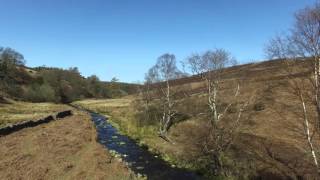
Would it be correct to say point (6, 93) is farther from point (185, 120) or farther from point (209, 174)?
point (209, 174)

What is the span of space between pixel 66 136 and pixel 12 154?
13210 mm

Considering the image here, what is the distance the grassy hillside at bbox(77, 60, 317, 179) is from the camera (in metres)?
27.9

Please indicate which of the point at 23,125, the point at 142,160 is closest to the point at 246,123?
the point at 142,160

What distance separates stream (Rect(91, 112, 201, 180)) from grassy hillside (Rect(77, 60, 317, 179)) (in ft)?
4.23

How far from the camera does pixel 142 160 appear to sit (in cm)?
3669

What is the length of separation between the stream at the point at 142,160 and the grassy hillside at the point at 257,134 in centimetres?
129

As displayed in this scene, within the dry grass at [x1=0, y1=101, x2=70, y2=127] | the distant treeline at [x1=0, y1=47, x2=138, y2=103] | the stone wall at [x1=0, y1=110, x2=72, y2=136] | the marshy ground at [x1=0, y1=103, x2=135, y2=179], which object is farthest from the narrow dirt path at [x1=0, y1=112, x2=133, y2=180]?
the distant treeline at [x1=0, y1=47, x2=138, y2=103]

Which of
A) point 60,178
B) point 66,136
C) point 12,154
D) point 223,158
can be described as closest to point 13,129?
point 66,136

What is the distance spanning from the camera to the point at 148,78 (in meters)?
56.8

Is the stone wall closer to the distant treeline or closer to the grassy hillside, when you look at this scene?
the grassy hillside

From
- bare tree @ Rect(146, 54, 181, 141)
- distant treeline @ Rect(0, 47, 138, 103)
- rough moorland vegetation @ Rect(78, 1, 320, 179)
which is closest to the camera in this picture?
rough moorland vegetation @ Rect(78, 1, 320, 179)

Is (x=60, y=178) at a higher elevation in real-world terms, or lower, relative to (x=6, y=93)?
lower

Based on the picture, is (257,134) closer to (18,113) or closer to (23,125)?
(23,125)

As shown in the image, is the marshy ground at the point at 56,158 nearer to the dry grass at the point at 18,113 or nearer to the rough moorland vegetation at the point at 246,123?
the rough moorland vegetation at the point at 246,123
